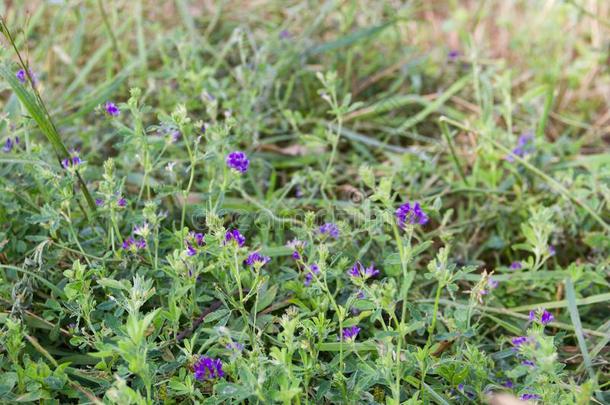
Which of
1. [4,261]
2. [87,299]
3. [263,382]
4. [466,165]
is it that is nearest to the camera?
[263,382]

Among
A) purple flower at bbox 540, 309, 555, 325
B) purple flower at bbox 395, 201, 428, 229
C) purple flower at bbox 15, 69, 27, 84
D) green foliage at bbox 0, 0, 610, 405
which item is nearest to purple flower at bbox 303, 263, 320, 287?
green foliage at bbox 0, 0, 610, 405

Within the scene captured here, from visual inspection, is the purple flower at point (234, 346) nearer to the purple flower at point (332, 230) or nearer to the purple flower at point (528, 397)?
the purple flower at point (332, 230)

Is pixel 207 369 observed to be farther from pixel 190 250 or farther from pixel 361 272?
pixel 361 272

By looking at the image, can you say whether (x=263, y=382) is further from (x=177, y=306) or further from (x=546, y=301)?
(x=546, y=301)

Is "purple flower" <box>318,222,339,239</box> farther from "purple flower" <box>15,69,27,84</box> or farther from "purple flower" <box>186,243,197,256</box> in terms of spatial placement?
"purple flower" <box>15,69,27,84</box>

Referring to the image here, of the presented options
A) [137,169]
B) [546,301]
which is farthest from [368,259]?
[137,169]

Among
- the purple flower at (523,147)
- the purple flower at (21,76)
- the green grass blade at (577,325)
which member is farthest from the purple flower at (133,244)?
the purple flower at (523,147)
